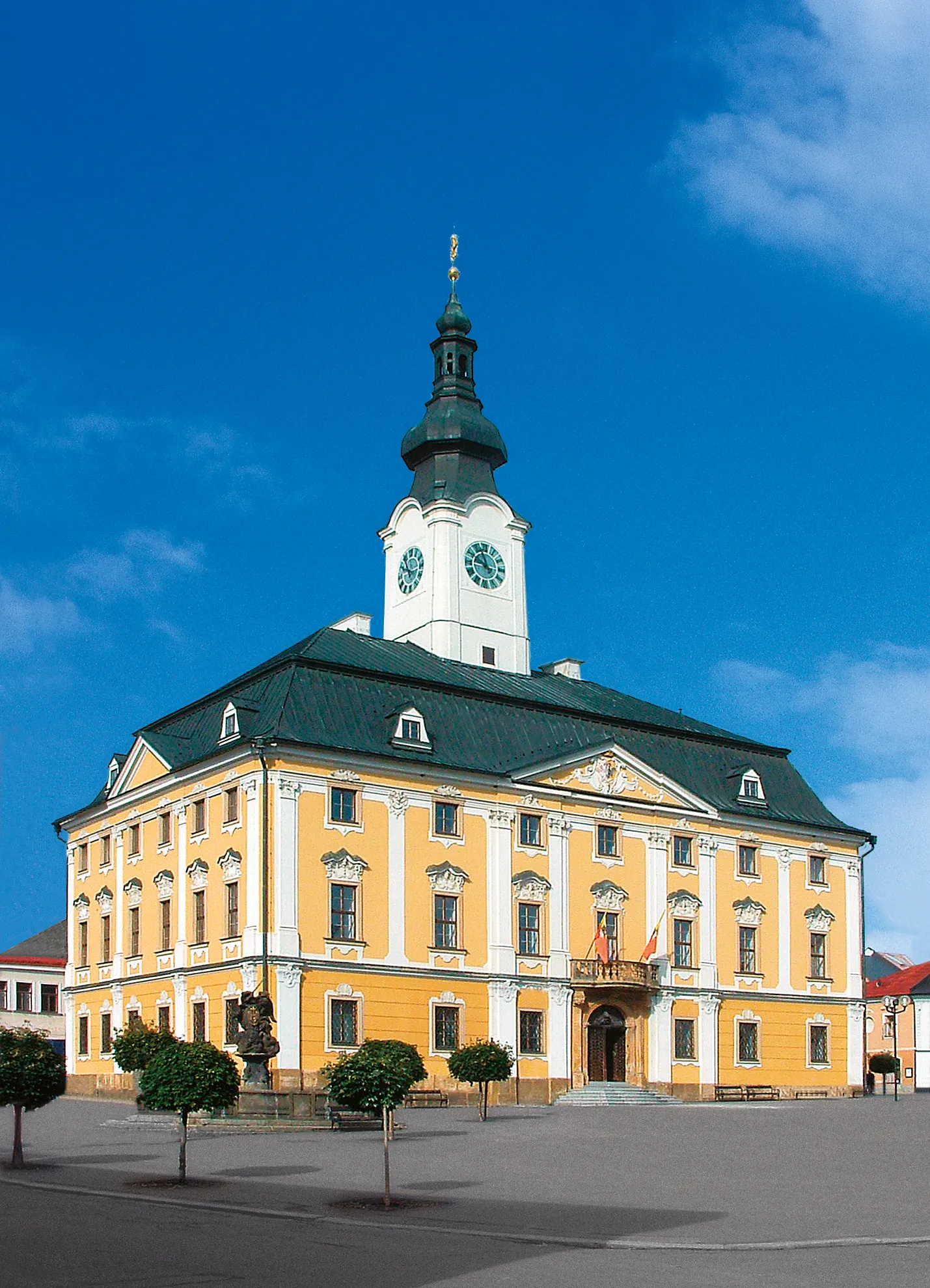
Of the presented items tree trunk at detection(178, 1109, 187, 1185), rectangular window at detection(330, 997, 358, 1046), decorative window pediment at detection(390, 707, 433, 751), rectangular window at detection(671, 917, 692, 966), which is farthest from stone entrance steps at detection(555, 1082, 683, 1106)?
tree trunk at detection(178, 1109, 187, 1185)

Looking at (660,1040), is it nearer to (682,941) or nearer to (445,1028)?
(682,941)

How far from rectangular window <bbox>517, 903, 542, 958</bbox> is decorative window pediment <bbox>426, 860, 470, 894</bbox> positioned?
2.44 metres

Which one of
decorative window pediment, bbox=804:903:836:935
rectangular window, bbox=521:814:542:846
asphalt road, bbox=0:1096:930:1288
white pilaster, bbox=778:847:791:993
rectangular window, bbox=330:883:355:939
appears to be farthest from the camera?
decorative window pediment, bbox=804:903:836:935

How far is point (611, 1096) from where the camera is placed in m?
54.5

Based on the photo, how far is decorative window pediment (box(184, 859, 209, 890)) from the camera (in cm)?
5397

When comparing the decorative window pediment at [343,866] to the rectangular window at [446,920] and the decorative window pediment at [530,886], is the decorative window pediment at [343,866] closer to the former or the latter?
the rectangular window at [446,920]

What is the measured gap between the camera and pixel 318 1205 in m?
22.8

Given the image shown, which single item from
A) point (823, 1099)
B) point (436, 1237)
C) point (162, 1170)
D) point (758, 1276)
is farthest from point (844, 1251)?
point (823, 1099)

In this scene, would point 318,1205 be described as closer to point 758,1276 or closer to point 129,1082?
point 758,1276

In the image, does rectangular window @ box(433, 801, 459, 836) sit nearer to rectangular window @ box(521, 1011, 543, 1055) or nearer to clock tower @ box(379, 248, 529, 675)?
rectangular window @ box(521, 1011, 543, 1055)

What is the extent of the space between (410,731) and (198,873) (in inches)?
336

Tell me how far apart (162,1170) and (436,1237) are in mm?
10071

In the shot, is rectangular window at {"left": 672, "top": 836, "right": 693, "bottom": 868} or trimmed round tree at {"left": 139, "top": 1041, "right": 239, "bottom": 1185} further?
rectangular window at {"left": 672, "top": 836, "right": 693, "bottom": 868}

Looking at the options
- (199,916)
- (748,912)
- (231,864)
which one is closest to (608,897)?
(748,912)
